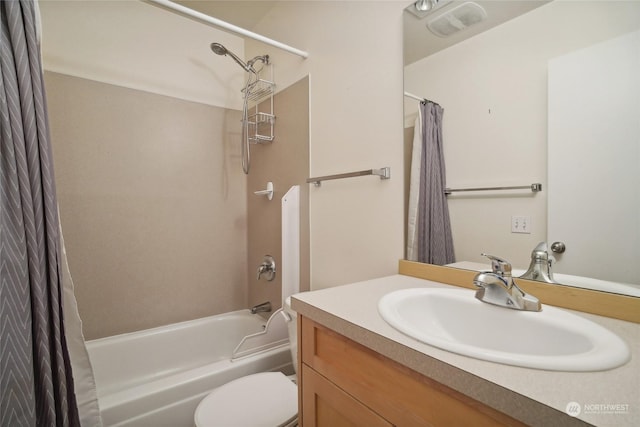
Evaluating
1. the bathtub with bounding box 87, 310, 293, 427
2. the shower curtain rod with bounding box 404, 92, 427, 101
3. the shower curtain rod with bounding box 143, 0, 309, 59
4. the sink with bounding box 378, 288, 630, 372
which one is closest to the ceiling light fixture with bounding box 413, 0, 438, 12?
Answer: the shower curtain rod with bounding box 404, 92, 427, 101

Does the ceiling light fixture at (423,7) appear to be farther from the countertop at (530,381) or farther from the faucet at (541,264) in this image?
the countertop at (530,381)

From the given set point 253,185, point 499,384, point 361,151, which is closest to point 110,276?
point 253,185

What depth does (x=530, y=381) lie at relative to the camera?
0.42 metres

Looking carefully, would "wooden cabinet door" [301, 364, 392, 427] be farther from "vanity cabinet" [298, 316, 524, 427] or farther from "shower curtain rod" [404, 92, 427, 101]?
"shower curtain rod" [404, 92, 427, 101]

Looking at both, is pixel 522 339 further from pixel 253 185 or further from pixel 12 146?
pixel 253 185

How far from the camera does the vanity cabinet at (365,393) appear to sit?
1.57 feet

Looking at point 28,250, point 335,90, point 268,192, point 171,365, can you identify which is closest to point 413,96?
point 335,90

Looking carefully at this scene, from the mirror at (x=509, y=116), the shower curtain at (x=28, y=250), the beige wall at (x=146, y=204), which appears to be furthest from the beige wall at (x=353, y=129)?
the shower curtain at (x=28, y=250)

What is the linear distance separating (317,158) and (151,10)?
153cm

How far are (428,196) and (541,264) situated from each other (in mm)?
431

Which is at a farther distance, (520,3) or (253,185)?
(253,185)

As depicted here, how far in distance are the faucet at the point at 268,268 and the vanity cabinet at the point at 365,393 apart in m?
1.14

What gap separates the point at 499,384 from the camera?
412 mm

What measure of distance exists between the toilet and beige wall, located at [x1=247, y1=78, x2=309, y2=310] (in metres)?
0.55
